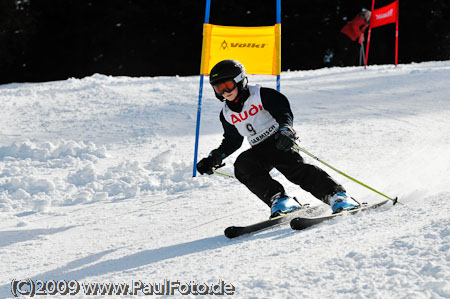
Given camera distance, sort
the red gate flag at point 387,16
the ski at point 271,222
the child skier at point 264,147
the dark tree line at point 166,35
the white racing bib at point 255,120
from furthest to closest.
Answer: the dark tree line at point 166,35, the red gate flag at point 387,16, the white racing bib at point 255,120, the child skier at point 264,147, the ski at point 271,222

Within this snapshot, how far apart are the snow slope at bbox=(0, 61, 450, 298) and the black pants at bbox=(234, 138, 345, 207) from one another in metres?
0.33

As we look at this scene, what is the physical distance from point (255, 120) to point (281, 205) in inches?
27.6

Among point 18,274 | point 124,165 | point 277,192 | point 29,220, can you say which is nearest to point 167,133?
point 124,165

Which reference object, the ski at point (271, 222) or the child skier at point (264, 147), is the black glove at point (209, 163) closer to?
the child skier at point (264, 147)

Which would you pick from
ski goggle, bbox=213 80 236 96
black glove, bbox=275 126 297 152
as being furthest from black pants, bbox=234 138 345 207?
ski goggle, bbox=213 80 236 96

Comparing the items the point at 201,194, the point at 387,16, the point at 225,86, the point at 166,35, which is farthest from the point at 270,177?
the point at 166,35

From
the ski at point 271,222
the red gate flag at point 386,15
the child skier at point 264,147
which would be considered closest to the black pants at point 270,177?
the child skier at point 264,147

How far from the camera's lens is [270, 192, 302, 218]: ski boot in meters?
3.41

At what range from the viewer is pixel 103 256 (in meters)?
3.21

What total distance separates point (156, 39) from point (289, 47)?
557cm

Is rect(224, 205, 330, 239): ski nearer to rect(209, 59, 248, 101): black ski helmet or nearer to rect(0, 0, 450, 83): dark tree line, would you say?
rect(209, 59, 248, 101): black ski helmet

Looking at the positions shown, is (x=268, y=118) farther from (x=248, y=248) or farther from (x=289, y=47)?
(x=289, y=47)

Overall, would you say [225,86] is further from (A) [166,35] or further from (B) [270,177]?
(A) [166,35]

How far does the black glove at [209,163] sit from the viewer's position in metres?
3.81
